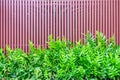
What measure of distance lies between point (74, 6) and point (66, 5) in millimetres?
148

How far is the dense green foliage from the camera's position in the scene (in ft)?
15.9

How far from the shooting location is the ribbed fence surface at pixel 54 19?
5.90 meters

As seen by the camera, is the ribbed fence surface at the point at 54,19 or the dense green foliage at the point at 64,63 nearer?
the dense green foliage at the point at 64,63

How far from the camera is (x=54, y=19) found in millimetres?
5906

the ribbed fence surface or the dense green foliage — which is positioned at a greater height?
the ribbed fence surface

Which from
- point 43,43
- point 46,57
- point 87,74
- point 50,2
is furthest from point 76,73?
point 50,2

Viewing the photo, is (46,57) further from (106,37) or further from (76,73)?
(106,37)

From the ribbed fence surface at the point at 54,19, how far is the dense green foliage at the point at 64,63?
0.46 metres

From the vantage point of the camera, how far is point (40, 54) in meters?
5.32

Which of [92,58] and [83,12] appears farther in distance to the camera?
[83,12]

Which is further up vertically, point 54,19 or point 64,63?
point 54,19

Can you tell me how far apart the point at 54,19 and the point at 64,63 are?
4.15 feet

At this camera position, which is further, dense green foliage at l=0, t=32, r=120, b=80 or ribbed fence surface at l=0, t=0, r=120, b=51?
ribbed fence surface at l=0, t=0, r=120, b=51

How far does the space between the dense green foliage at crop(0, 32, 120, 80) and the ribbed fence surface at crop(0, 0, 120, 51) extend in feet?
1.51
